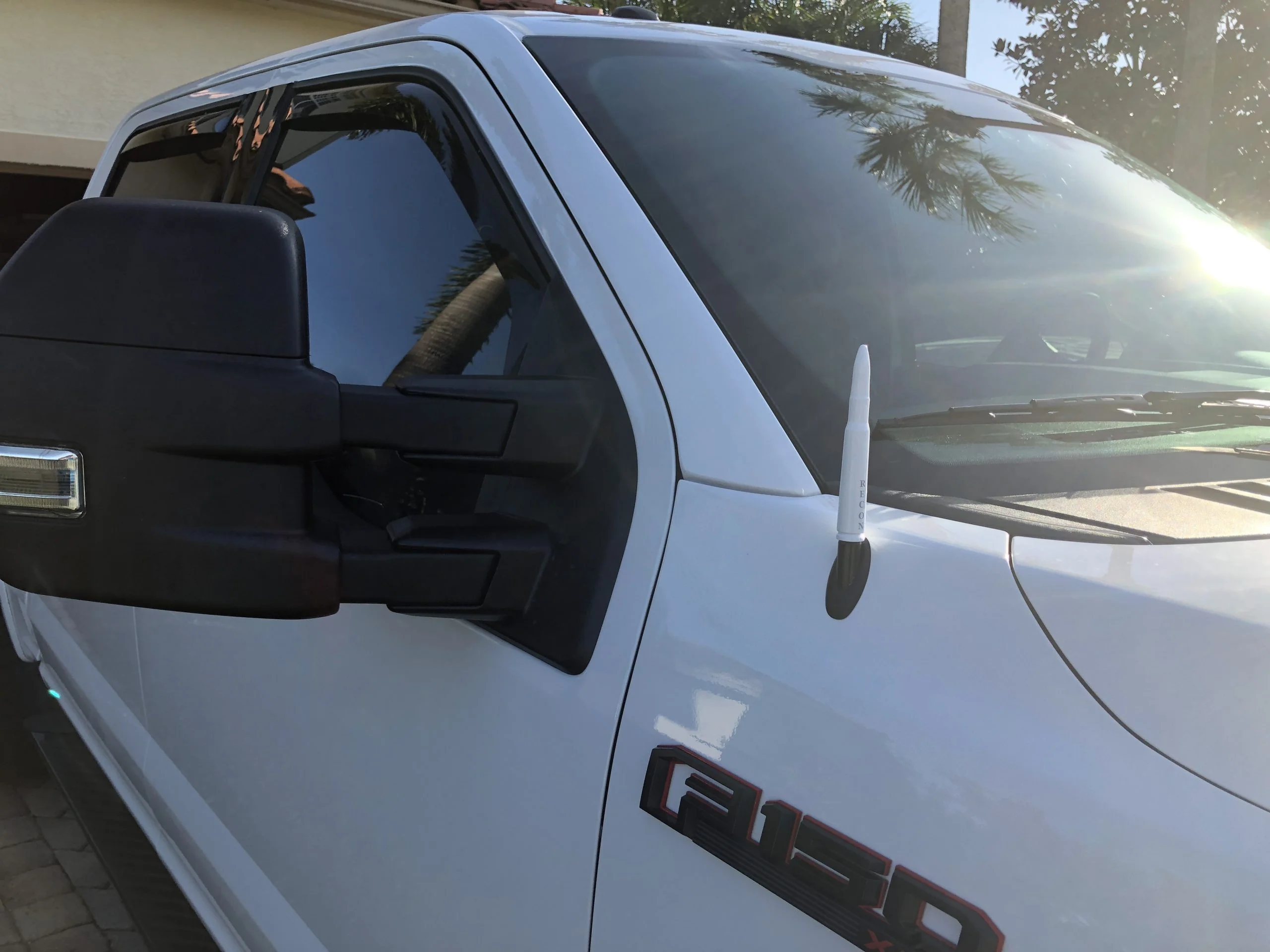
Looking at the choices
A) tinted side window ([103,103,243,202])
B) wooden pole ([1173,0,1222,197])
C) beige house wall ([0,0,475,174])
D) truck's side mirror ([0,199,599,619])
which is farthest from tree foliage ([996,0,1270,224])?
truck's side mirror ([0,199,599,619])

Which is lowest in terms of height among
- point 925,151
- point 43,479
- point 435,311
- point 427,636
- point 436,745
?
point 436,745

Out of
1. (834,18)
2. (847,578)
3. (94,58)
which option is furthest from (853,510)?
(834,18)

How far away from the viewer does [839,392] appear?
1.16 m

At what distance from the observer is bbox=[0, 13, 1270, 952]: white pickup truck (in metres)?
0.84

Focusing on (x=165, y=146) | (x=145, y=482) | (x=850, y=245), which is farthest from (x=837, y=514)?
(x=165, y=146)

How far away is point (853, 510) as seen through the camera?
95 cm

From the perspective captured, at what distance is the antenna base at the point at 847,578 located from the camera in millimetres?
954

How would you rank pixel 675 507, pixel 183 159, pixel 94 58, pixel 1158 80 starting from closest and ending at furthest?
pixel 675 507 → pixel 183 159 → pixel 94 58 → pixel 1158 80

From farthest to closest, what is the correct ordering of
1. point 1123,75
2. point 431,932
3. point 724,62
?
point 1123,75 → point 724,62 → point 431,932

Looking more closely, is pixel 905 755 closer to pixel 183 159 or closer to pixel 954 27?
pixel 183 159

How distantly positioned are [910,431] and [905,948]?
1.82 feet

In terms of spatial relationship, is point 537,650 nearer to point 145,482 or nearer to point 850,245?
point 145,482

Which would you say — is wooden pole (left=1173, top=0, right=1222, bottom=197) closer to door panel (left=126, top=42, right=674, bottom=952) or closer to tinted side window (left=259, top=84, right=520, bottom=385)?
tinted side window (left=259, top=84, right=520, bottom=385)

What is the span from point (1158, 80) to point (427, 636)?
1819 cm
